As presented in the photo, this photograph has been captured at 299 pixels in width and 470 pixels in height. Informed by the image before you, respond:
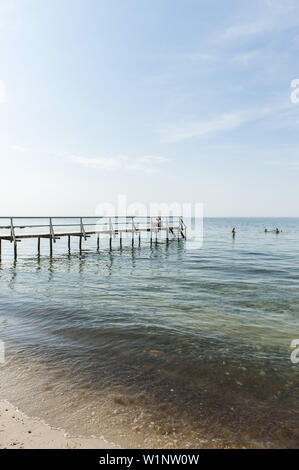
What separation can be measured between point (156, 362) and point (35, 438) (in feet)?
9.52

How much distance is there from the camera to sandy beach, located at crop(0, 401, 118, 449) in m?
3.57

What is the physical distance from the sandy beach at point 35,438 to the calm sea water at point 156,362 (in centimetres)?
15

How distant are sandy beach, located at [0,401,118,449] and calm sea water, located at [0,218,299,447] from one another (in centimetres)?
15

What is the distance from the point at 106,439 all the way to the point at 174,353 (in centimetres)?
307

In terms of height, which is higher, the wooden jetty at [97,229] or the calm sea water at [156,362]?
the wooden jetty at [97,229]

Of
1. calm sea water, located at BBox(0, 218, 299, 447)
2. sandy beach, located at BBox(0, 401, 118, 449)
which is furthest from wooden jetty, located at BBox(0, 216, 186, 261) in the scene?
sandy beach, located at BBox(0, 401, 118, 449)

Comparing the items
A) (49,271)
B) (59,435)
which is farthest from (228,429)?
(49,271)

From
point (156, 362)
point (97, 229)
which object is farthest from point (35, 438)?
point (97, 229)

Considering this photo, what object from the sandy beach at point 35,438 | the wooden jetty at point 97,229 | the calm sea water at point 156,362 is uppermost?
the wooden jetty at point 97,229

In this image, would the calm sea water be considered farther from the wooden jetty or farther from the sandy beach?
the wooden jetty

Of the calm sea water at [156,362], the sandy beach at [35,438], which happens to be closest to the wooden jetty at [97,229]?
the calm sea water at [156,362]

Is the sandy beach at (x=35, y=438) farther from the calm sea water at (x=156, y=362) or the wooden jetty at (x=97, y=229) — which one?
the wooden jetty at (x=97, y=229)

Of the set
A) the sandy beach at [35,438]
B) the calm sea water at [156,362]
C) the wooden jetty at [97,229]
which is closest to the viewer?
the sandy beach at [35,438]

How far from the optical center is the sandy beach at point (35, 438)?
3.57m
